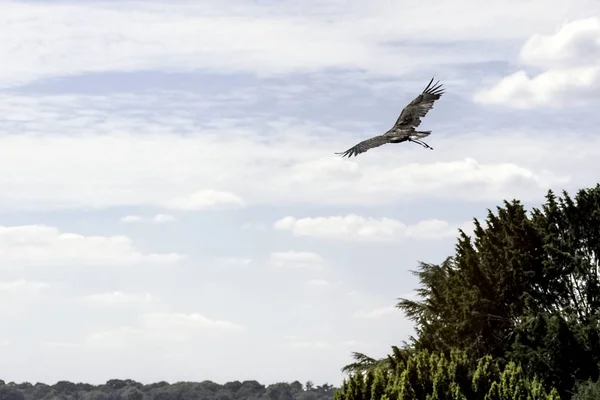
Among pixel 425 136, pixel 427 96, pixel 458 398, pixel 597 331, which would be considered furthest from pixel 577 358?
pixel 425 136

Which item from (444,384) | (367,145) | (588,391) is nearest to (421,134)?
(367,145)

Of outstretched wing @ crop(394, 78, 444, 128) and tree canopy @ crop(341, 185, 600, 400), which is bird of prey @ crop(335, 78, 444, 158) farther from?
tree canopy @ crop(341, 185, 600, 400)

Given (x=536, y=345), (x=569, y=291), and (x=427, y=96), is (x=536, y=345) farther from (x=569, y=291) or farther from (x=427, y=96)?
(x=427, y=96)

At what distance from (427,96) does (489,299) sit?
23344 millimetres

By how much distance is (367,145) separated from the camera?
26.5 metres

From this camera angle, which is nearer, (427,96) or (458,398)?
(427,96)

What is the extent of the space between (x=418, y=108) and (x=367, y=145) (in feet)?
13.2

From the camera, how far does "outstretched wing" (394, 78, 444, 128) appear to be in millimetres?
28766

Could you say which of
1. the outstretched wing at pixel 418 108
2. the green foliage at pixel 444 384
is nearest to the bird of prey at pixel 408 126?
the outstretched wing at pixel 418 108

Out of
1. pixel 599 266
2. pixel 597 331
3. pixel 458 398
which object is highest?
pixel 599 266

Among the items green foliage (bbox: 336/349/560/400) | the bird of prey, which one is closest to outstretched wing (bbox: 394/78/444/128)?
the bird of prey

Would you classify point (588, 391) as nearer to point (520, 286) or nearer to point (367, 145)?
point (520, 286)

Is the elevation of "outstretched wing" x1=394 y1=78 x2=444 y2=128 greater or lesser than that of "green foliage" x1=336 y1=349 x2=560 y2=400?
greater

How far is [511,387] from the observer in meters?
44.0
